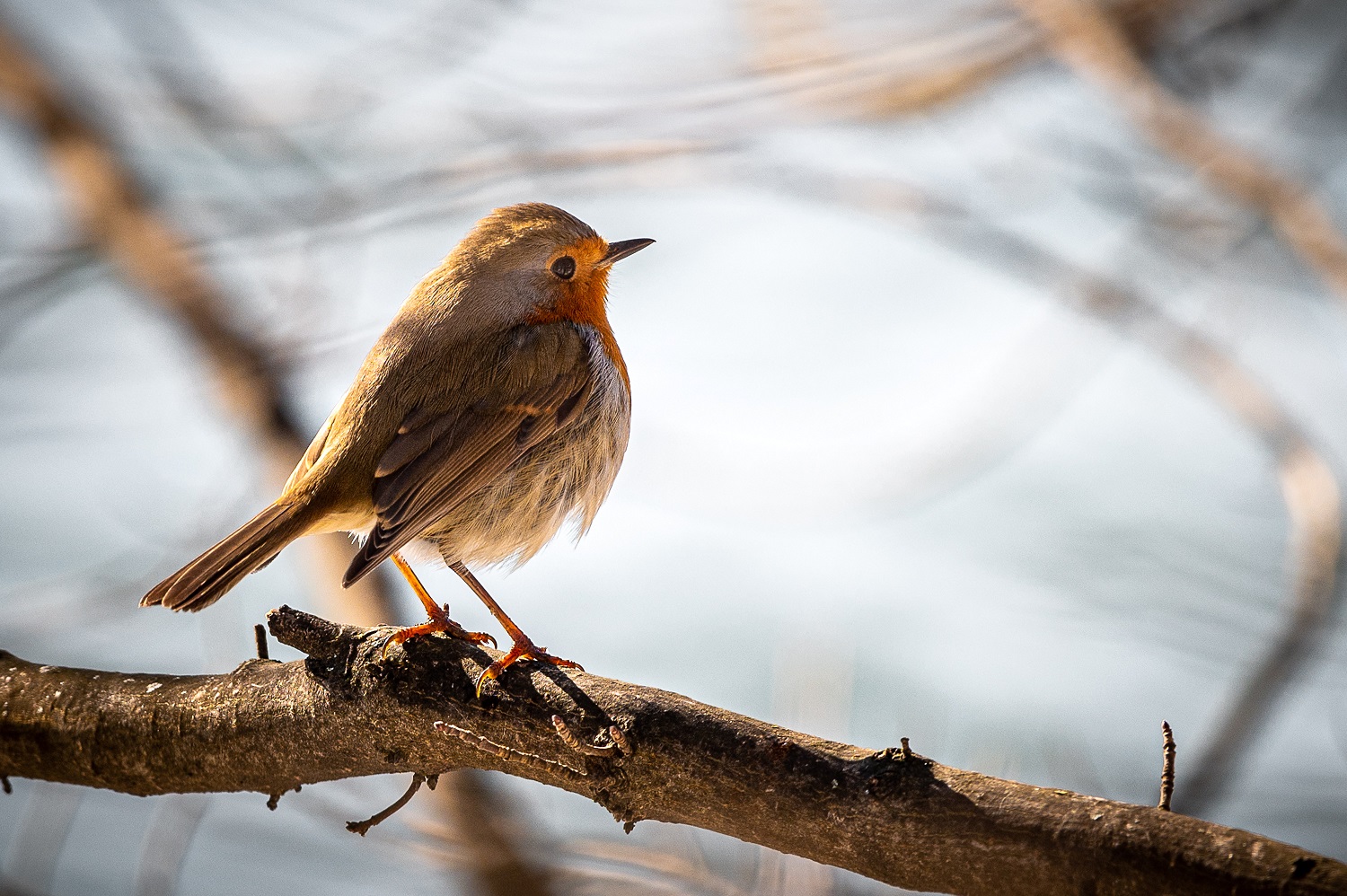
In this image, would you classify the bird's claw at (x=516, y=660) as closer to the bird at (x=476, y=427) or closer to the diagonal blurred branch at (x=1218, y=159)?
the bird at (x=476, y=427)

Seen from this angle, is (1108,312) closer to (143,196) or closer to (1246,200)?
(1246,200)

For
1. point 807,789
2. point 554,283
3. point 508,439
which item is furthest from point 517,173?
point 807,789

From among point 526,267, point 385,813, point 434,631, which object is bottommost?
Answer: point 385,813

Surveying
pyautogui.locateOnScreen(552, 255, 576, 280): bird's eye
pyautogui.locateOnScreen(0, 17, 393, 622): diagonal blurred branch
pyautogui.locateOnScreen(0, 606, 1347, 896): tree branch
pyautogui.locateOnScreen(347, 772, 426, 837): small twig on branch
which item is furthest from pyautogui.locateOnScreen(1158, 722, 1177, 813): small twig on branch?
pyautogui.locateOnScreen(0, 17, 393, 622): diagonal blurred branch

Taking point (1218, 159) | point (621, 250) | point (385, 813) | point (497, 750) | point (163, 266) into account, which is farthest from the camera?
point (163, 266)

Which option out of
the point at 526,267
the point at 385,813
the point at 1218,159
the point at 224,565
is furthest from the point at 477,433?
the point at 1218,159

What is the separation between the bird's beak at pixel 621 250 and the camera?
357cm

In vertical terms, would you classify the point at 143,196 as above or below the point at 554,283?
above

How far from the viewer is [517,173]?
453 cm

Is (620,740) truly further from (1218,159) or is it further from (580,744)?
(1218,159)

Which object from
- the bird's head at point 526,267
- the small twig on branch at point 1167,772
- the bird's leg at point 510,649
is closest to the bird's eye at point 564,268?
the bird's head at point 526,267

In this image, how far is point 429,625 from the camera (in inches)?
104

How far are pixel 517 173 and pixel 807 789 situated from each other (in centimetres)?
319

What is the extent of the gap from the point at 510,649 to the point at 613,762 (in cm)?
75
